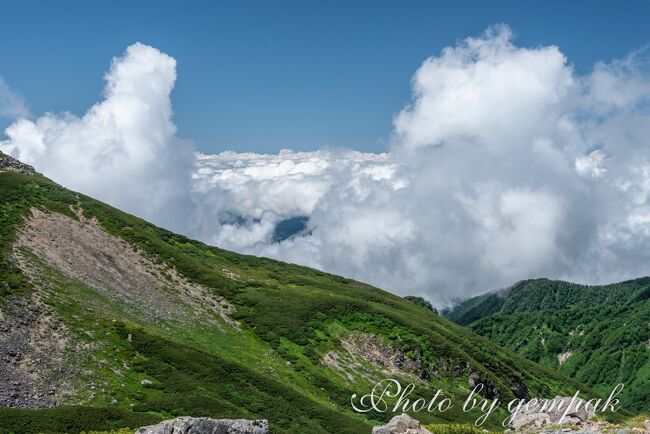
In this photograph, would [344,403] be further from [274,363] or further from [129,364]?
[129,364]

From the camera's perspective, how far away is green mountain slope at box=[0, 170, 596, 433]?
5750 cm

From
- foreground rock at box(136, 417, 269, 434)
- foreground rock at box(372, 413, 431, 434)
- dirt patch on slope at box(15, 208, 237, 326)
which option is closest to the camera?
foreground rock at box(136, 417, 269, 434)

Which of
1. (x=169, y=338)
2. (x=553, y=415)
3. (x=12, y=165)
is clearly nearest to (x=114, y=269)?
(x=169, y=338)

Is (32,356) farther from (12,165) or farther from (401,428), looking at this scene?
(12,165)

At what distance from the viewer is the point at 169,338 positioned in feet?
251

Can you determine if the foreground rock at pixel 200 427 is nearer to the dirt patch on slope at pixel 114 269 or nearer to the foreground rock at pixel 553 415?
the foreground rock at pixel 553 415

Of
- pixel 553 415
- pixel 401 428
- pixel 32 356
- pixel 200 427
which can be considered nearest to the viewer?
pixel 200 427

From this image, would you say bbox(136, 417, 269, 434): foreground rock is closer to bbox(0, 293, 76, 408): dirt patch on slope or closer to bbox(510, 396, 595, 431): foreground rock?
bbox(510, 396, 595, 431): foreground rock

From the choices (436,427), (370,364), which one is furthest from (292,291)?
(436,427)

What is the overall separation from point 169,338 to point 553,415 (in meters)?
57.2

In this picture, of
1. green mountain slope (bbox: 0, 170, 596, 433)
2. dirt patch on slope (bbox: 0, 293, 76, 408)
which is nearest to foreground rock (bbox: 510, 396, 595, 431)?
green mountain slope (bbox: 0, 170, 596, 433)

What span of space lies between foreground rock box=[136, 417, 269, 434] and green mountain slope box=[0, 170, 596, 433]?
83.5 feet

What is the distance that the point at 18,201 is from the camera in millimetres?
98688

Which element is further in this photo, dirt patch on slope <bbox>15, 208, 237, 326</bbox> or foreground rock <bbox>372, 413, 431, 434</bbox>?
dirt patch on slope <bbox>15, 208, 237, 326</bbox>
